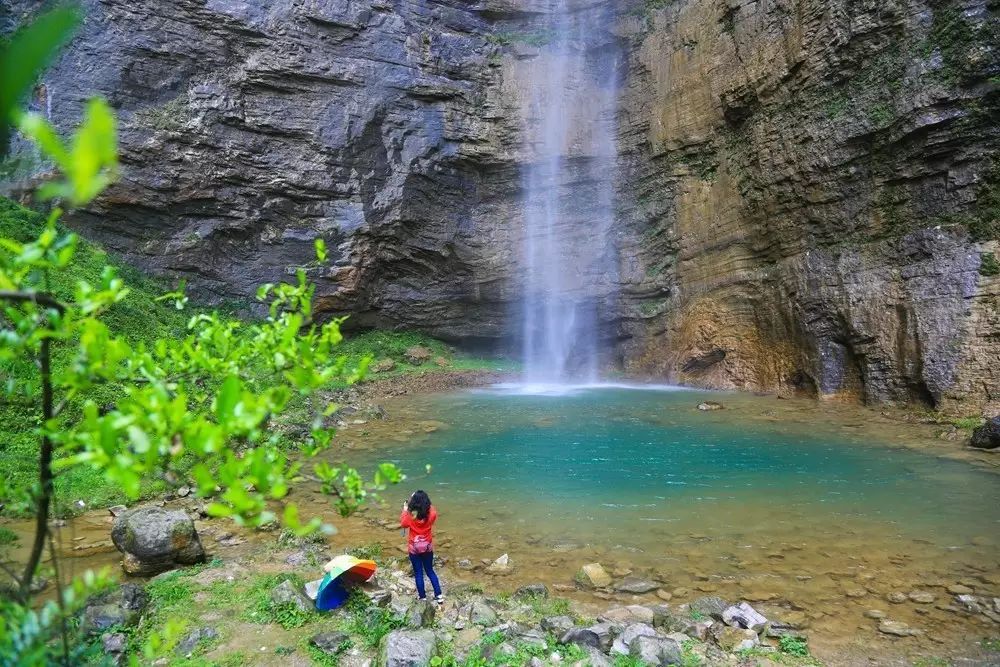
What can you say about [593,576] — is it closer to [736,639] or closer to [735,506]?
[736,639]

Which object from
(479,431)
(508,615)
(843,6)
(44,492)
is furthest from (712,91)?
(44,492)

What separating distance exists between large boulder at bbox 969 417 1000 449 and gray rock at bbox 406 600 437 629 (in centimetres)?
1013

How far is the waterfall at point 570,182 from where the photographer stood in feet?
76.8

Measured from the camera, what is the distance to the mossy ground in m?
6.95

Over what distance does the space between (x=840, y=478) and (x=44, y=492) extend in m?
9.31

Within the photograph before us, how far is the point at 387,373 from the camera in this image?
68.8 ft

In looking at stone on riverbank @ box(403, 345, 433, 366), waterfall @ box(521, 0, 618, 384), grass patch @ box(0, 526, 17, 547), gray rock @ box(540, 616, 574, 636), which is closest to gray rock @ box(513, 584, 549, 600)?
gray rock @ box(540, 616, 574, 636)

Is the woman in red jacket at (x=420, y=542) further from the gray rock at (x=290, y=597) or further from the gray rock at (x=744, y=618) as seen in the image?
the gray rock at (x=744, y=618)

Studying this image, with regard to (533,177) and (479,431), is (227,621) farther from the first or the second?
(533,177)

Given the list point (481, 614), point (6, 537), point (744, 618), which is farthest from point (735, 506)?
point (6, 537)

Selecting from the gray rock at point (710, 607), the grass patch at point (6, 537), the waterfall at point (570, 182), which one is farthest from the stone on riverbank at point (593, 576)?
the waterfall at point (570, 182)

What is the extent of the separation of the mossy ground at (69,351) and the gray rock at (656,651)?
10.7 ft

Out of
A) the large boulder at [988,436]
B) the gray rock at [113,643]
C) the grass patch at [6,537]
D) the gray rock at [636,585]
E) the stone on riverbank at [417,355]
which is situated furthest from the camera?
the stone on riverbank at [417,355]

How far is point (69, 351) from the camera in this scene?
980cm
